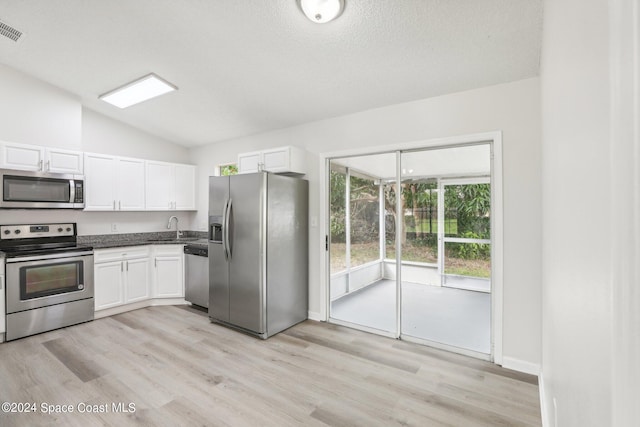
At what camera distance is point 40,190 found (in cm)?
370

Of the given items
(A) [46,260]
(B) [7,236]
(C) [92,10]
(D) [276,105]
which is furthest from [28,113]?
(D) [276,105]

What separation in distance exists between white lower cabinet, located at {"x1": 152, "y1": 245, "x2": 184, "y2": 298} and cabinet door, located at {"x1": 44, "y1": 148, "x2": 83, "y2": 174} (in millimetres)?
1446

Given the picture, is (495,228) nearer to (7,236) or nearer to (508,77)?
(508,77)

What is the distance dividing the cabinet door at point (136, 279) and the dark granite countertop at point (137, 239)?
0.27 m

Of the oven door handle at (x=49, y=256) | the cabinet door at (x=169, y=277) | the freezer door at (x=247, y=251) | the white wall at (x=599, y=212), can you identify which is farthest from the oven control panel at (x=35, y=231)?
the white wall at (x=599, y=212)

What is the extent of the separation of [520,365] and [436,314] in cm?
90

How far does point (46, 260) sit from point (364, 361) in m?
3.76

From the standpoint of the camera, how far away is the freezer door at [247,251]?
3.38m

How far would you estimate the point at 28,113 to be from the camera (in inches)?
145

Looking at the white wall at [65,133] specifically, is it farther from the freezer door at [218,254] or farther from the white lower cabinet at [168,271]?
the freezer door at [218,254]

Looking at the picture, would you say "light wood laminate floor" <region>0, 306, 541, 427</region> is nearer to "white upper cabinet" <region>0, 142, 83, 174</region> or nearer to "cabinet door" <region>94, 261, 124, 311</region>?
"cabinet door" <region>94, 261, 124, 311</region>

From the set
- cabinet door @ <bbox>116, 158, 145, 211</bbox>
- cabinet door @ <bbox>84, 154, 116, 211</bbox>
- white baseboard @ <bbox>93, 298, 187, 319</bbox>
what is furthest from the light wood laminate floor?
cabinet door @ <bbox>116, 158, 145, 211</bbox>

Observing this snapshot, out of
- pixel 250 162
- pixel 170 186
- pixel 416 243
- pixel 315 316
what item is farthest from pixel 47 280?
pixel 416 243

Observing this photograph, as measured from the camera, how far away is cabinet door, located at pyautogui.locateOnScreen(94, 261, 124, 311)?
392 cm
